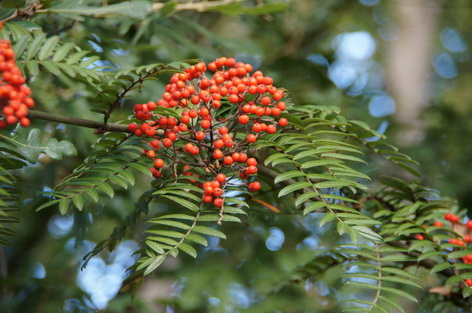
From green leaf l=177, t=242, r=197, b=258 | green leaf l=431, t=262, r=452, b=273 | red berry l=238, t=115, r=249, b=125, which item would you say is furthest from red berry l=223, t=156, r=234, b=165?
green leaf l=431, t=262, r=452, b=273

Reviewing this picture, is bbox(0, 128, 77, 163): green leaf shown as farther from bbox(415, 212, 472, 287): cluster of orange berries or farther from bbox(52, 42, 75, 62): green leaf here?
bbox(415, 212, 472, 287): cluster of orange berries

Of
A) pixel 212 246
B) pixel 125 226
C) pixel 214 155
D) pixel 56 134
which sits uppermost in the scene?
pixel 214 155

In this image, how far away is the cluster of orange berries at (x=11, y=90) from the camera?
46.9 inches

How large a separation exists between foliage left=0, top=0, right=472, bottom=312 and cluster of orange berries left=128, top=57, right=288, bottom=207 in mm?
38

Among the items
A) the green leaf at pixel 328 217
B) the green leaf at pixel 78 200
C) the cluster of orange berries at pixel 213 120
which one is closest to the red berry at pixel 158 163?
the cluster of orange berries at pixel 213 120

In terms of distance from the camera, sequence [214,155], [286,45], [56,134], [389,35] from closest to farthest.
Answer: [214,155], [56,134], [286,45], [389,35]

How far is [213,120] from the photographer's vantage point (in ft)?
4.65

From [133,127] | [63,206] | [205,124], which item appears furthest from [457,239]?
[63,206]

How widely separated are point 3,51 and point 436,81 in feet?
28.2

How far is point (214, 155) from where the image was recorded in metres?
1.34

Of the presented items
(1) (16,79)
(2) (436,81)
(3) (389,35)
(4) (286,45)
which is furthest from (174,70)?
(2) (436,81)

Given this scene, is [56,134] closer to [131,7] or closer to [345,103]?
[131,7]

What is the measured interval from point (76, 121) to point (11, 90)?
19 cm

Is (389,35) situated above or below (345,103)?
below
